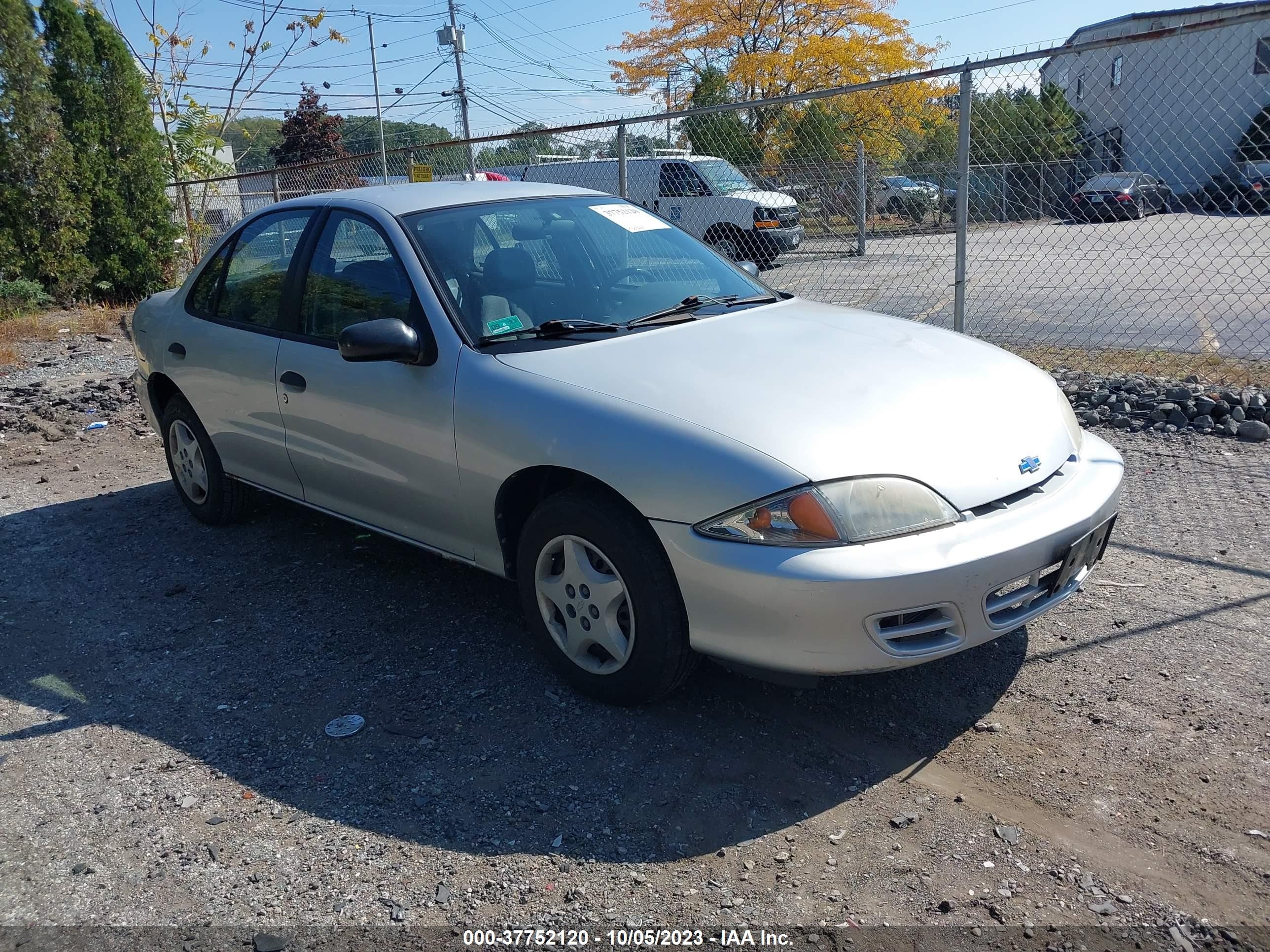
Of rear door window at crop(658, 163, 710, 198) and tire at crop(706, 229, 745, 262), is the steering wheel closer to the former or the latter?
tire at crop(706, 229, 745, 262)

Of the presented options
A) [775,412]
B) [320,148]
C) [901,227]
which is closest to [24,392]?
[901,227]

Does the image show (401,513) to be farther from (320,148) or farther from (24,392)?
(320,148)

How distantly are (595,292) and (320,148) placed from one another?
168 ft

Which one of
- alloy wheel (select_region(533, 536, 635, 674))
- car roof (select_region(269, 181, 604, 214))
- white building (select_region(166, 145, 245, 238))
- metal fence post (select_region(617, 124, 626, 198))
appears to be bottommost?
alloy wheel (select_region(533, 536, 635, 674))

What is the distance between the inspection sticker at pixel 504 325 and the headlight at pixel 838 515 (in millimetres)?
1261

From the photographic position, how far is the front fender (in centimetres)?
289

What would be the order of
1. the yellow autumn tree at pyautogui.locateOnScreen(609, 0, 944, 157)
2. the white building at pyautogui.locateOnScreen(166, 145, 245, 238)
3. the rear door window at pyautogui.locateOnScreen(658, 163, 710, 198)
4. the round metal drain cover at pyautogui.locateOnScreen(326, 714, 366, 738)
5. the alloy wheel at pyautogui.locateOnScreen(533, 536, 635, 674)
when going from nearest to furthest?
1. the alloy wheel at pyautogui.locateOnScreen(533, 536, 635, 674)
2. the round metal drain cover at pyautogui.locateOnScreen(326, 714, 366, 738)
3. the rear door window at pyautogui.locateOnScreen(658, 163, 710, 198)
4. the white building at pyautogui.locateOnScreen(166, 145, 245, 238)
5. the yellow autumn tree at pyautogui.locateOnScreen(609, 0, 944, 157)

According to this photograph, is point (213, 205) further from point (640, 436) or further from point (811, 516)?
point (811, 516)

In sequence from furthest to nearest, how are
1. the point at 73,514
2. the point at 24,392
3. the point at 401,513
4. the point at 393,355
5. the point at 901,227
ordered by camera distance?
the point at 24,392, the point at 901,227, the point at 73,514, the point at 401,513, the point at 393,355

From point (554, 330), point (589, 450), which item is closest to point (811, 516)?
point (589, 450)

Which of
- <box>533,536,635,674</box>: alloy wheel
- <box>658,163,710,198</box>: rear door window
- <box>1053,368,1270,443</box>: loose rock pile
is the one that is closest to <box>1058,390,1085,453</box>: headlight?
<box>533,536,635,674</box>: alloy wheel

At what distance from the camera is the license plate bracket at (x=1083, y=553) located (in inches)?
124

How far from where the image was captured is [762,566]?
2807 mm

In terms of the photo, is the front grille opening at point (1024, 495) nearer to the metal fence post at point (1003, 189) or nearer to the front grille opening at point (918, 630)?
the front grille opening at point (918, 630)
